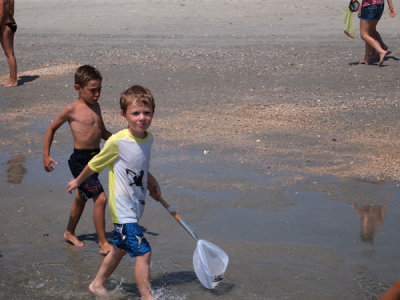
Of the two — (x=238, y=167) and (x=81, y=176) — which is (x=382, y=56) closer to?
(x=238, y=167)

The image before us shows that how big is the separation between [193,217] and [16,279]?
1.63 metres

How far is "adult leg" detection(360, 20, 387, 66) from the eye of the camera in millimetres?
11016

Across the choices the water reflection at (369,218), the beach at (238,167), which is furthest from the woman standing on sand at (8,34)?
the water reflection at (369,218)

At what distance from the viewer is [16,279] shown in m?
4.93

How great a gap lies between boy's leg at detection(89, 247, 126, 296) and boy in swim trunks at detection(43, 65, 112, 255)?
0.61 meters

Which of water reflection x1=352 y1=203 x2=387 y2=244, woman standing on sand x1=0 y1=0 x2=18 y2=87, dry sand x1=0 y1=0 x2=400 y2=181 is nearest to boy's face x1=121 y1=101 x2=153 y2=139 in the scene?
water reflection x1=352 y1=203 x2=387 y2=244

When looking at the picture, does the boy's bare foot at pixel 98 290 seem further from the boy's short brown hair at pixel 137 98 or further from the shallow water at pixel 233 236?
the boy's short brown hair at pixel 137 98

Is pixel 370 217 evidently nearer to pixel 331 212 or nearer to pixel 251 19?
pixel 331 212

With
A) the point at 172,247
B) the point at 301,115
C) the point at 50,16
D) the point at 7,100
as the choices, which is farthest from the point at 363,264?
the point at 50,16

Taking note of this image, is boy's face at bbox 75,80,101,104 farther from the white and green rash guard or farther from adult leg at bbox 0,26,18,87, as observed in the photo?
adult leg at bbox 0,26,18,87

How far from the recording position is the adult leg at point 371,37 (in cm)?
1102

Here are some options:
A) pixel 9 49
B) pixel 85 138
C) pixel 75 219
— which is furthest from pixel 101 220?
pixel 9 49

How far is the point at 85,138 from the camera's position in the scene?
5.34 metres

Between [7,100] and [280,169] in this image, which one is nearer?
[280,169]
